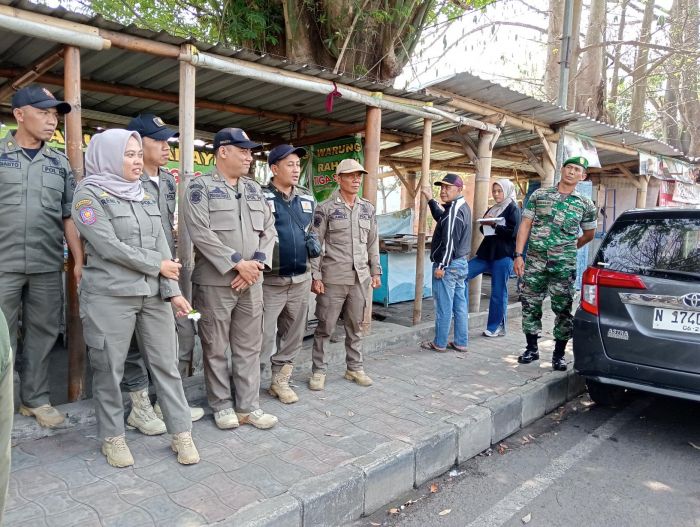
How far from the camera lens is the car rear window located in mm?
3613

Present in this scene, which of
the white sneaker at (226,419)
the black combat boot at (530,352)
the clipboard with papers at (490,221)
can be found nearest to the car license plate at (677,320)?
the black combat boot at (530,352)

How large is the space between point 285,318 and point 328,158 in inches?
131

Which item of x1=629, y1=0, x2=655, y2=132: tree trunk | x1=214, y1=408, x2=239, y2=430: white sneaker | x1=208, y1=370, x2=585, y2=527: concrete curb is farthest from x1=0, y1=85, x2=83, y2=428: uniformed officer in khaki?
x1=629, y1=0, x2=655, y2=132: tree trunk

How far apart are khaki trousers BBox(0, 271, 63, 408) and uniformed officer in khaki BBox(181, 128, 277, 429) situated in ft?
2.80

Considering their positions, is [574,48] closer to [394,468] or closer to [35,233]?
[394,468]

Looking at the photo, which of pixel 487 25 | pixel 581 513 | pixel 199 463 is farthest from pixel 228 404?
pixel 487 25

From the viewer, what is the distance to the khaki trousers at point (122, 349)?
275cm

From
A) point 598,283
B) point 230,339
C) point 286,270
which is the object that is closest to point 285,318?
point 286,270

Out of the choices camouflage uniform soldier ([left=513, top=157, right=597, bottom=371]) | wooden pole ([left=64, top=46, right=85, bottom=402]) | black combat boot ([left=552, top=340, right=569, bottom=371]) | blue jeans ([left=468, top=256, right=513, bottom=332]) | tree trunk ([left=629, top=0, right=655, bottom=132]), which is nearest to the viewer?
wooden pole ([left=64, top=46, right=85, bottom=402])

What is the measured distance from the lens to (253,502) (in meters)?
2.54

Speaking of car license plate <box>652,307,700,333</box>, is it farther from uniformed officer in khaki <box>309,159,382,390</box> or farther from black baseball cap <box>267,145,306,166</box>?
black baseball cap <box>267,145,306,166</box>

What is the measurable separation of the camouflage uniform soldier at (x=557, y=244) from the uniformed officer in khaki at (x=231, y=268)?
2.74 meters

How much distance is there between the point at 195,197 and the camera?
10.7 feet

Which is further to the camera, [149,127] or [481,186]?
[481,186]
